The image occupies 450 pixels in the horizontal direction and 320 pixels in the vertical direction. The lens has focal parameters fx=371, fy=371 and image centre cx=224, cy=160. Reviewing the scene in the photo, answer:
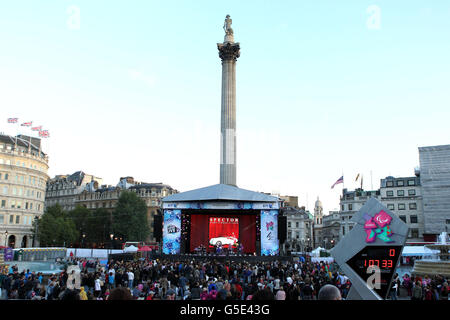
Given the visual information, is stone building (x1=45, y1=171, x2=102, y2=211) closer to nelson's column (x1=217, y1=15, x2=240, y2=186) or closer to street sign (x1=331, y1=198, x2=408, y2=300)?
nelson's column (x1=217, y1=15, x2=240, y2=186)

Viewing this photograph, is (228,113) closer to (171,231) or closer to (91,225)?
(171,231)

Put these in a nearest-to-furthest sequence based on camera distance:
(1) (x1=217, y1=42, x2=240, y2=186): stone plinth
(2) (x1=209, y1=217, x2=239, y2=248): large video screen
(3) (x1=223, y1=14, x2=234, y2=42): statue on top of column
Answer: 1. (2) (x1=209, y1=217, x2=239, y2=248): large video screen
2. (1) (x1=217, y1=42, x2=240, y2=186): stone plinth
3. (3) (x1=223, y1=14, x2=234, y2=42): statue on top of column

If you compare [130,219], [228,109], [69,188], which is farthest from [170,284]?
[69,188]

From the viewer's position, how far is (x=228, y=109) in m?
55.6

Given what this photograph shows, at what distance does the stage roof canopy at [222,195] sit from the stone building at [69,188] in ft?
234

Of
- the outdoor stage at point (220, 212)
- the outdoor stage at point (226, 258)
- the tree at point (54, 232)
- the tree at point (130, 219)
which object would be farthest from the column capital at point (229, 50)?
the tree at point (54, 232)

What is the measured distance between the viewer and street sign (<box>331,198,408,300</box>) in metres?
11.7

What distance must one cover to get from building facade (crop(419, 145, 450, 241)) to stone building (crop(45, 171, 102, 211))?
83421 millimetres

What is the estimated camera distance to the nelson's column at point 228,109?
53.3 metres

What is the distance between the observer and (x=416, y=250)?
44.8m

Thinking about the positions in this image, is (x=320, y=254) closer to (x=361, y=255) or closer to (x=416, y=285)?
(x=416, y=285)

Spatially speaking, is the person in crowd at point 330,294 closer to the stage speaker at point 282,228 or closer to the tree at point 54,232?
the stage speaker at point 282,228

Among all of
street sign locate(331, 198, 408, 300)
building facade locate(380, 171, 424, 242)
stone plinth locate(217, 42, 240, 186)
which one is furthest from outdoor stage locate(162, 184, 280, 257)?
building facade locate(380, 171, 424, 242)

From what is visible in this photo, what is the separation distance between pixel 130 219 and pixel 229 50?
135 ft
